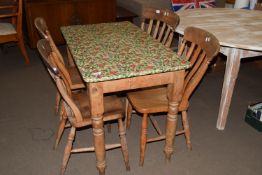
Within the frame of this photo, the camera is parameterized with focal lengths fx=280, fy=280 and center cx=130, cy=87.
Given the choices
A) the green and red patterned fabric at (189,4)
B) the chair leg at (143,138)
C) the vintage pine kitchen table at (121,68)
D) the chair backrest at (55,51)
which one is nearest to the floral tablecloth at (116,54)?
the vintage pine kitchen table at (121,68)

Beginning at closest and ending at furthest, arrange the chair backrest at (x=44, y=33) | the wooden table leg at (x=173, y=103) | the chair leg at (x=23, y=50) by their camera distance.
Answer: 1. the wooden table leg at (x=173, y=103)
2. the chair backrest at (x=44, y=33)
3. the chair leg at (x=23, y=50)

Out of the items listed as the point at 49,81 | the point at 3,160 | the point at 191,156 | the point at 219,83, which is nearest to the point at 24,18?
the point at 49,81

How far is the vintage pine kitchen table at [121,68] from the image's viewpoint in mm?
1500

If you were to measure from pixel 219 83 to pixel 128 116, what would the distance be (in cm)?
133

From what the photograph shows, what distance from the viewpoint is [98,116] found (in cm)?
159

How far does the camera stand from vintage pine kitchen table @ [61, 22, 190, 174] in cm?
150

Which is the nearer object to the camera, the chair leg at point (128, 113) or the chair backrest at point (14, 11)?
the chair leg at point (128, 113)

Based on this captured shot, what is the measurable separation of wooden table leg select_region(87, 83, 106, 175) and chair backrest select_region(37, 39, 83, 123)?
0.45ft

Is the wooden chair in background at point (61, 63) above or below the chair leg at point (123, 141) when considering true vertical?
above

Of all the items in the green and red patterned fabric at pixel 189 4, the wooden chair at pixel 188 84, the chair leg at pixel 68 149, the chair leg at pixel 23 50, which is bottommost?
the chair leg at pixel 68 149

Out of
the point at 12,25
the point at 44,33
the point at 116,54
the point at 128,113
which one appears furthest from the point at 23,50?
the point at 116,54

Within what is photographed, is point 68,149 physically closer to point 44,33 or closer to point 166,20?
point 44,33

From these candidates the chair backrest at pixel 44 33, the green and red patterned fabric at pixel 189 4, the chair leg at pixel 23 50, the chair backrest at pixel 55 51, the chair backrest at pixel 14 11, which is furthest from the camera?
the green and red patterned fabric at pixel 189 4

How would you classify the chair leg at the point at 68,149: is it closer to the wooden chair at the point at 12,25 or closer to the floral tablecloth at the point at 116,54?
the floral tablecloth at the point at 116,54
